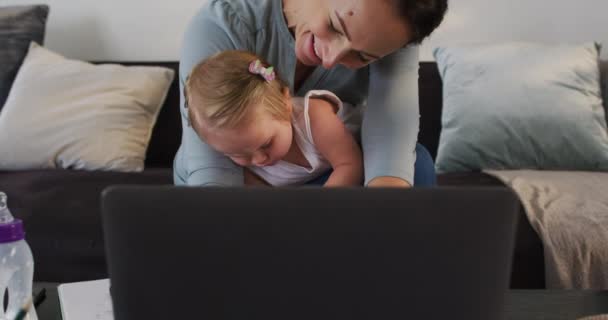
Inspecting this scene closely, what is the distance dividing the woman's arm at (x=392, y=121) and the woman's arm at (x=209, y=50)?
9.8 inches

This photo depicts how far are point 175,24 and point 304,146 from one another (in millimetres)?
1480

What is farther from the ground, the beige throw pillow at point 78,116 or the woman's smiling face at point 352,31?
the woman's smiling face at point 352,31

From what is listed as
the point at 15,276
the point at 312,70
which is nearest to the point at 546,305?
the point at 312,70

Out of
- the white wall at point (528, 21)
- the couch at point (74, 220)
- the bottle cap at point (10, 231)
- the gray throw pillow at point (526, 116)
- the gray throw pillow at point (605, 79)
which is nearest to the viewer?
the bottle cap at point (10, 231)

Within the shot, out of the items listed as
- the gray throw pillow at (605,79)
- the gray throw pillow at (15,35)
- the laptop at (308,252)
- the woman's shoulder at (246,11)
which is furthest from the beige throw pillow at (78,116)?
the laptop at (308,252)

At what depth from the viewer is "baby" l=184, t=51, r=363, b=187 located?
1.24m

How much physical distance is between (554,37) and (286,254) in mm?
2319

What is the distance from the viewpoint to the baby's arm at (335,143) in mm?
1305

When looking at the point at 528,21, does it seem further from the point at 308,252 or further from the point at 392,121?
the point at 308,252

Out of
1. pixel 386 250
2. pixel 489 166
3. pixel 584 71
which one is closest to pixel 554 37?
pixel 584 71

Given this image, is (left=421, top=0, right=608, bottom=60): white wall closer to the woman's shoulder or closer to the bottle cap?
the woman's shoulder

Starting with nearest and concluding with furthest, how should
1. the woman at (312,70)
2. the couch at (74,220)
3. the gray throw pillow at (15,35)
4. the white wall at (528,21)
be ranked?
the woman at (312,70) → the couch at (74,220) → the gray throw pillow at (15,35) → the white wall at (528,21)

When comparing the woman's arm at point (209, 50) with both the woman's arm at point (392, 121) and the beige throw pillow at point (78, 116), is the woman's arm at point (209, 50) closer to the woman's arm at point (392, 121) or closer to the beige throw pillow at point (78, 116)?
the woman's arm at point (392, 121)

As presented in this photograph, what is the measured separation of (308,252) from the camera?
59cm
